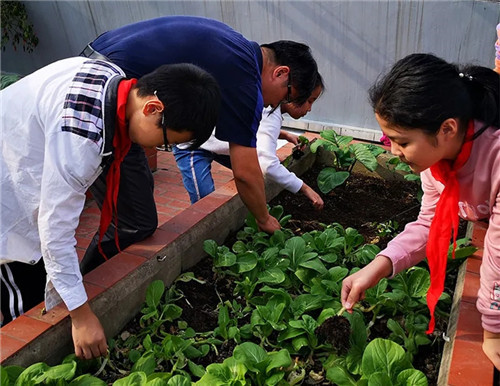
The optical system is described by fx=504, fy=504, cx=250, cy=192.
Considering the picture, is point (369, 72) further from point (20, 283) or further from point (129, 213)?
point (20, 283)

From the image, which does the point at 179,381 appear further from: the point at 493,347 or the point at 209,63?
the point at 209,63

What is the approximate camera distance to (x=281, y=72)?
234 centimetres

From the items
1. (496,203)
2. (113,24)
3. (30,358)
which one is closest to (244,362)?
(30,358)

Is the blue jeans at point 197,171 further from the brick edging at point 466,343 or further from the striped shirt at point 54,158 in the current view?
the brick edging at point 466,343

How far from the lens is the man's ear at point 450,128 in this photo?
1.44 meters

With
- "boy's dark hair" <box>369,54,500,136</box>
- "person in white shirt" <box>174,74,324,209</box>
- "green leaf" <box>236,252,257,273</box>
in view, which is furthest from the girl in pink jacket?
"person in white shirt" <box>174,74,324,209</box>

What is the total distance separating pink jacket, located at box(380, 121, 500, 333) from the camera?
1.46 metres

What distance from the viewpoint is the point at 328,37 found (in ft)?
15.4

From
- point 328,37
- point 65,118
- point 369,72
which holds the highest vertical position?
point 65,118

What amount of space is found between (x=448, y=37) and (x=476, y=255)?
2669 mm

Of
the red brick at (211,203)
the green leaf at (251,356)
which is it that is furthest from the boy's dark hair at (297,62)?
the green leaf at (251,356)

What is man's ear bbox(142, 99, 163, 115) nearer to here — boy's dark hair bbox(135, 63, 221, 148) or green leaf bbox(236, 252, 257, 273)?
boy's dark hair bbox(135, 63, 221, 148)

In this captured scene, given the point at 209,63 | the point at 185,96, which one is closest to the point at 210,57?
the point at 209,63

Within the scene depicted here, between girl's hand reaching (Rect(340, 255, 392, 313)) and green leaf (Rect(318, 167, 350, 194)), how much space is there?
122cm
